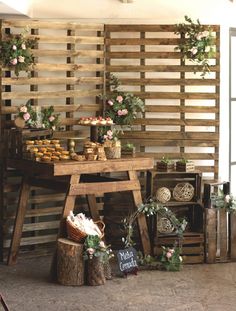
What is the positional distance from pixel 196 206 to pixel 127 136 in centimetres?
100

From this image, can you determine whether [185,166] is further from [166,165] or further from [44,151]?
[44,151]

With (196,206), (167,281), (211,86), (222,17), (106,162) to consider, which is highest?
(222,17)

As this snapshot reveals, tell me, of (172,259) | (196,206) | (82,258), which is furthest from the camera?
(196,206)

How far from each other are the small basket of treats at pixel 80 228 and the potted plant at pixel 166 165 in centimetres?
93

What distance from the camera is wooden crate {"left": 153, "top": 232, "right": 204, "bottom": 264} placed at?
6.18 m

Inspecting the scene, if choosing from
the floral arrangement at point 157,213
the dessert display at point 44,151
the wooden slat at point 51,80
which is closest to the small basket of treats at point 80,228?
the floral arrangement at point 157,213

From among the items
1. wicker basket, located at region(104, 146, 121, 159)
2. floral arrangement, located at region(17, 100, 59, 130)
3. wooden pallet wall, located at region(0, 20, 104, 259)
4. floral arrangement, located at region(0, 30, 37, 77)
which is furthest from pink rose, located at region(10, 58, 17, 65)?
wicker basket, located at region(104, 146, 121, 159)

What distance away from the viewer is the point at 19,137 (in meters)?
5.98

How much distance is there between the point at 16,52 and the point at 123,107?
1187mm

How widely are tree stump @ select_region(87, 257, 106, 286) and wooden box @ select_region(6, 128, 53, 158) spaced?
4.10 ft

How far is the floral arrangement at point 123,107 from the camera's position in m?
6.50

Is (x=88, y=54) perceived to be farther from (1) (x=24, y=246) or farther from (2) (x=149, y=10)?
(1) (x=24, y=246)

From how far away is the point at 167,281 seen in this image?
5.67m

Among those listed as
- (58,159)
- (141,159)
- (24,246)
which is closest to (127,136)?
(141,159)
